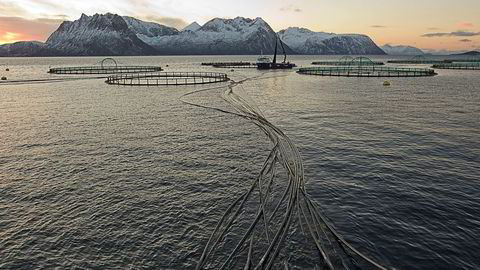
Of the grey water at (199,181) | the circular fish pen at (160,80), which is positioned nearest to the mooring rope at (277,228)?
the grey water at (199,181)

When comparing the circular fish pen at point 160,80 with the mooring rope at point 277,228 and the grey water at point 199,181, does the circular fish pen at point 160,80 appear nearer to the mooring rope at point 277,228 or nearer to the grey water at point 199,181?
the grey water at point 199,181

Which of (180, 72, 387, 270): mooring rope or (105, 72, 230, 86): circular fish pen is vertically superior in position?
(105, 72, 230, 86): circular fish pen

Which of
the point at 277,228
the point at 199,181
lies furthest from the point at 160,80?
the point at 277,228

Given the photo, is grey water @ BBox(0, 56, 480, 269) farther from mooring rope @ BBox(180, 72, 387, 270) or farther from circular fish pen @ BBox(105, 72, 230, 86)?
circular fish pen @ BBox(105, 72, 230, 86)

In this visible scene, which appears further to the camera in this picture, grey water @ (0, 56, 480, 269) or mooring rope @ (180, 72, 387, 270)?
grey water @ (0, 56, 480, 269)

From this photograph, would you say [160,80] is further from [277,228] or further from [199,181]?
[277,228]

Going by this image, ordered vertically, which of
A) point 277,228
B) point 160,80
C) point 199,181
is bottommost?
point 277,228

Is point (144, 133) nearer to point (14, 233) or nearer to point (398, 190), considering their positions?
point (14, 233)

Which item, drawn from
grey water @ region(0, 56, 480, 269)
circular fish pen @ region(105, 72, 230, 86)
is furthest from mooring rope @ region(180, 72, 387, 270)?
circular fish pen @ region(105, 72, 230, 86)

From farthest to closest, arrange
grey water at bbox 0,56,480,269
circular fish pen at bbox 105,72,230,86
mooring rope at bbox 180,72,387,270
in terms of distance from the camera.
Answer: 1. circular fish pen at bbox 105,72,230,86
2. grey water at bbox 0,56,480,269
3. mooring rope at bbox 180,72,387,270
